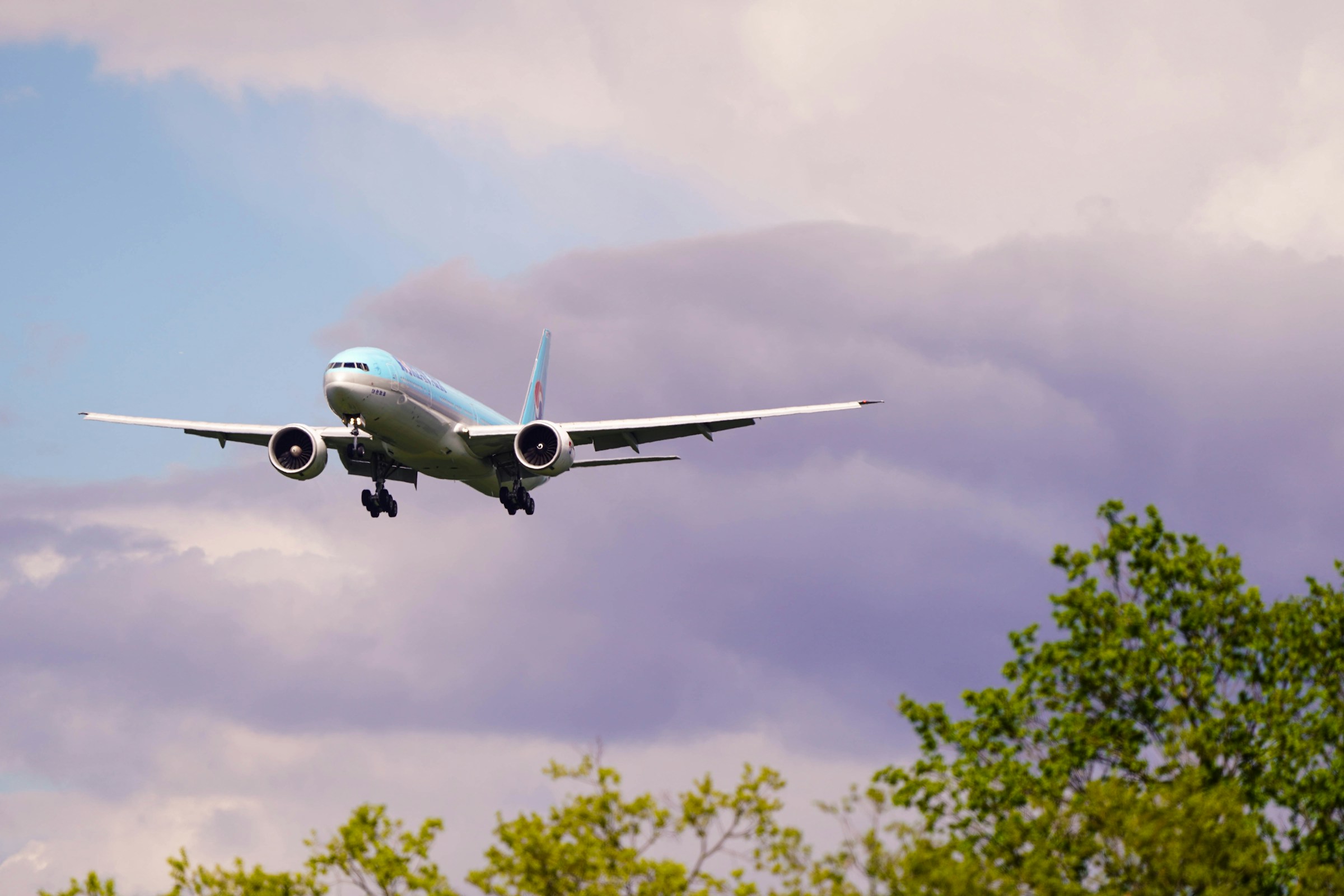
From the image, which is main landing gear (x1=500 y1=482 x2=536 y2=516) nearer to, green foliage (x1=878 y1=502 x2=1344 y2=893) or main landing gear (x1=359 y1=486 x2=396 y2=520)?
main landing gear (x1=359 y1=486 x2=396 y2=520)

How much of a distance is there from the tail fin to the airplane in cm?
1613

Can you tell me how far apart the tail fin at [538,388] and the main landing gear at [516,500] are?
52.0ft

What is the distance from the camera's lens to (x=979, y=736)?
31578 mm

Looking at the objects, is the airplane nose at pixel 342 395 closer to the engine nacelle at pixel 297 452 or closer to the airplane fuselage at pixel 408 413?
the airplane fuselage at pixel 408 413

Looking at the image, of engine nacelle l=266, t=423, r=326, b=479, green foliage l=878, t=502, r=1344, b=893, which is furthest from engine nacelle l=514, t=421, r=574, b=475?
green foliage l=878, t=502, r=1344, b=893

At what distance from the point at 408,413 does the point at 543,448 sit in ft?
20.9

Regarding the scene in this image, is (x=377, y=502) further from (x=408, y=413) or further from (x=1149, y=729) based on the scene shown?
(x=1149, y=729)

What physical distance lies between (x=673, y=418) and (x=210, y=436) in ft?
68.5

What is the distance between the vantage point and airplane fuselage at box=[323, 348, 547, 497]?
175ft

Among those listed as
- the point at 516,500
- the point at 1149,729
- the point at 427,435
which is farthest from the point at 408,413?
the point at 1149,729

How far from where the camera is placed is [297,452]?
58.1 meters

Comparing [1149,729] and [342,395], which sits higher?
[342,395]

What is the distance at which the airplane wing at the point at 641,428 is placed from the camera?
5900 cm

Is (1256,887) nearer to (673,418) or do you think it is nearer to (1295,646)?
(1295,646)
